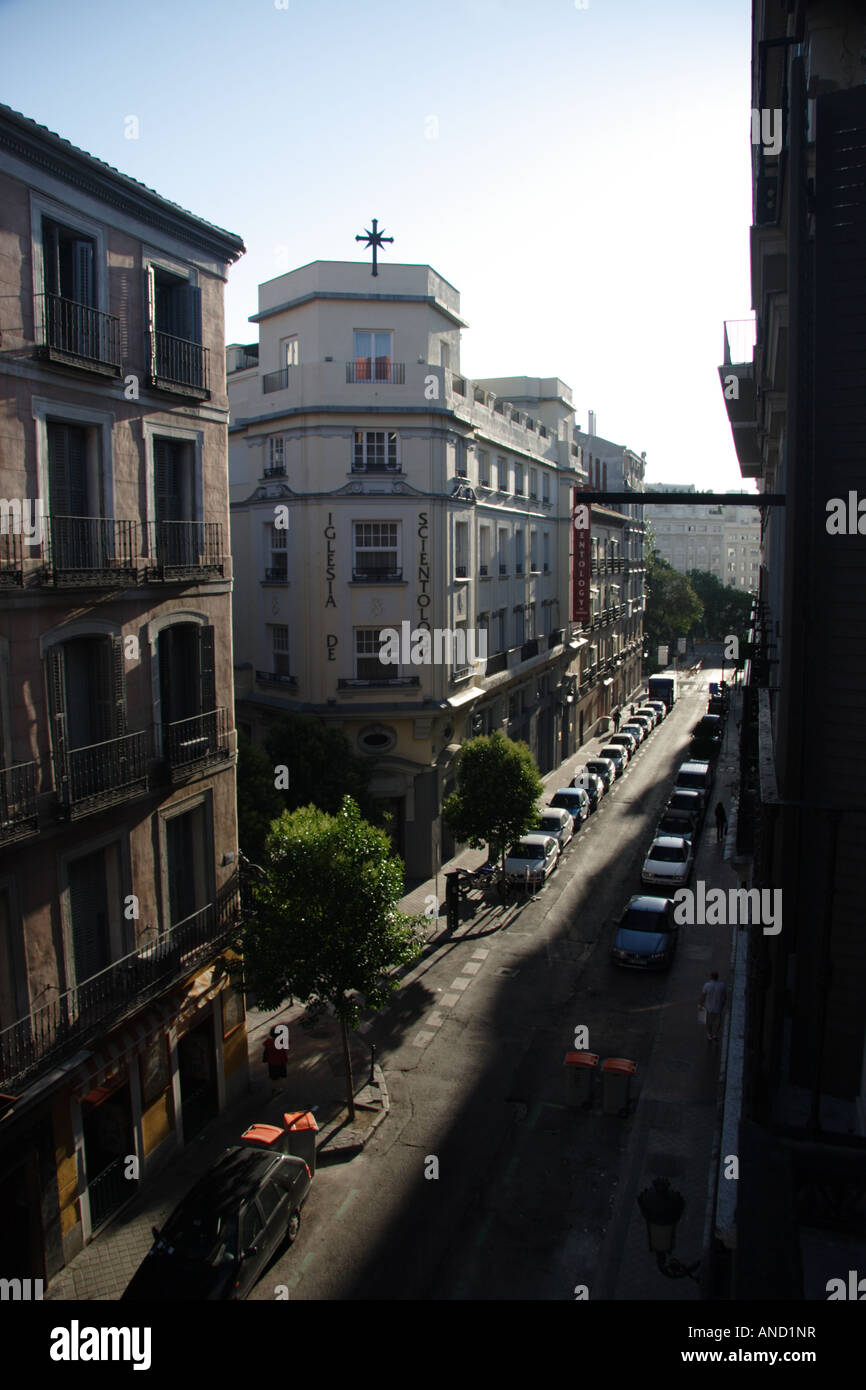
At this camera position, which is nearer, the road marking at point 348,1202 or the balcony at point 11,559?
the balcony at point 11,559

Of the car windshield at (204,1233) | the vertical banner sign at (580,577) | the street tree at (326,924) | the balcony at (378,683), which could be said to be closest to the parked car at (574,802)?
the balcony at (378,683)

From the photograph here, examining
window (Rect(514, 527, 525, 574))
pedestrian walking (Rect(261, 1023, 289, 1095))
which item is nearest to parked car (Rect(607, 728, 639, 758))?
window (Rect(514, 527, 525, 574))

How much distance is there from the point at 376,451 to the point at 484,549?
7.98m

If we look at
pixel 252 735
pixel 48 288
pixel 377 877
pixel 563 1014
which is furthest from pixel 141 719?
pixel 252 735

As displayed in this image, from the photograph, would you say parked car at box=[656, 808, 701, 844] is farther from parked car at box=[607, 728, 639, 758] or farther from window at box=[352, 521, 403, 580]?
parked car at box=[607, 728, 639, 758]

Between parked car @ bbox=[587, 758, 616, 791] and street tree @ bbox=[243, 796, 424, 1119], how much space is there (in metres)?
27.8

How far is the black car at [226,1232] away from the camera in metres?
12.3

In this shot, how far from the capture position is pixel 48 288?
45.3 ft

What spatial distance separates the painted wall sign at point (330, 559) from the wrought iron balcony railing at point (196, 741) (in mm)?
12594

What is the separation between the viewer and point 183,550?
54.7 ft

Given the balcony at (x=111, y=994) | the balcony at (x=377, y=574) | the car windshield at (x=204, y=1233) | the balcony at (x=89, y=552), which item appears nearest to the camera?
the car windshield at (x=204, y=1233)

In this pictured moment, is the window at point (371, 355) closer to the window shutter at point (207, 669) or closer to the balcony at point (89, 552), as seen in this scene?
the window shutter at point (207, 669)

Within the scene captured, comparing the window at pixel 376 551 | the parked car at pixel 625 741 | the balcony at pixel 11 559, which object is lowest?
the parked car at pixel 625 741
